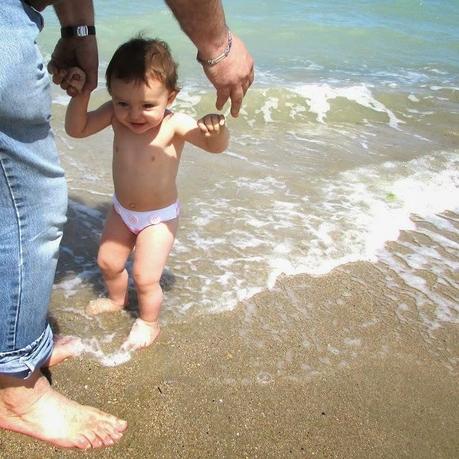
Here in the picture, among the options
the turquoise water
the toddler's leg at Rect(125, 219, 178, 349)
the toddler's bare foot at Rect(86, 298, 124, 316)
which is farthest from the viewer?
the turquoise water

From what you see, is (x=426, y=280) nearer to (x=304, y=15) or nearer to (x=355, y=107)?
(x=355, y=107)

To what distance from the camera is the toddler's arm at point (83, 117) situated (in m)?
2.35

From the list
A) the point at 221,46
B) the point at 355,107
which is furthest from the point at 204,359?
the point at 355,107

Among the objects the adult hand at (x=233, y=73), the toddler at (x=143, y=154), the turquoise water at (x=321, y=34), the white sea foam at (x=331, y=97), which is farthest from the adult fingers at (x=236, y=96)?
the turquoise water at (x=321, y=34)

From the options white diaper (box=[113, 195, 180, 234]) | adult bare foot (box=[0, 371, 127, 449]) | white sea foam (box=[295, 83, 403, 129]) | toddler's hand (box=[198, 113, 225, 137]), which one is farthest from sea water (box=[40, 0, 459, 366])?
toddler's hand (box=[198, 113, 225, 137])

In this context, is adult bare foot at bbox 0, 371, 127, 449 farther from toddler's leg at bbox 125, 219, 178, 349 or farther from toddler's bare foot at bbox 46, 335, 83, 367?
toddler's leg at bbox 125, 219, 178, 349

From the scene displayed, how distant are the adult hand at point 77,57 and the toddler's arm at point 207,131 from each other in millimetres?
457

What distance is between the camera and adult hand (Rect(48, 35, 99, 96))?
7.39 ft

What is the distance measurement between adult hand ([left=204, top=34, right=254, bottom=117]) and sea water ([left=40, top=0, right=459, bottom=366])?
1335 mm

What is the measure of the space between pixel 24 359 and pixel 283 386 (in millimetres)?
1183

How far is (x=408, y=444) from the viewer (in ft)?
7.06

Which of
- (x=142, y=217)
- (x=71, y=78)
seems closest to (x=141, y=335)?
(x=142, y=217)

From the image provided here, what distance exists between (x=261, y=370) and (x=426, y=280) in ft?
4.79

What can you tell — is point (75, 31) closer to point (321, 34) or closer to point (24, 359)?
point (24, 359)
